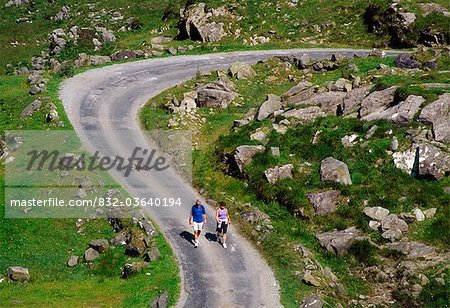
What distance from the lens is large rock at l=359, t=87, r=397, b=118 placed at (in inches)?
1431

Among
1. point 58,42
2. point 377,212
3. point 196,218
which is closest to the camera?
point 196,218

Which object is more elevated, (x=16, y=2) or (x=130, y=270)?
(x=130, y=270)

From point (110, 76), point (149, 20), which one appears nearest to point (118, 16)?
point (149, 20)

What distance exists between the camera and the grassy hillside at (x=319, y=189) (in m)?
25.9

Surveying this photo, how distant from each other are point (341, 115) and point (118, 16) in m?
62.8

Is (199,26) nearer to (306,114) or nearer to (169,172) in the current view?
(306,114)

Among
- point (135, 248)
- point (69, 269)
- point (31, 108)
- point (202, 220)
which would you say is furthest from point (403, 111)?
point (31, 108)

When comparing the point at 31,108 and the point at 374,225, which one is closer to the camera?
the point at 374,225

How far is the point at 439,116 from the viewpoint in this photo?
108ft

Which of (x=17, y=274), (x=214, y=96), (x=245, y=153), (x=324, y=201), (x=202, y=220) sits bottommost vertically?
(x=214, y=96)

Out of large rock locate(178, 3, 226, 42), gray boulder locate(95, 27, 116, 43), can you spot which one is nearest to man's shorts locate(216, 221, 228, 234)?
large rock locate(178, 3, 226, 42)

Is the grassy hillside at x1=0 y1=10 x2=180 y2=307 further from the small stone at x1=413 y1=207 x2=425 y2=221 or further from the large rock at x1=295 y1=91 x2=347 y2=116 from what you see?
the large rock at x1=295 y1=91 x2=347 y2=116

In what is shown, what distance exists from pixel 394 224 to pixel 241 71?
86.4 ft

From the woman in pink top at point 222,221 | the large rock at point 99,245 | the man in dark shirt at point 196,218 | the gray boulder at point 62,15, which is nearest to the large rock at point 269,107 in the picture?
the woman in pink top at point 222,221
